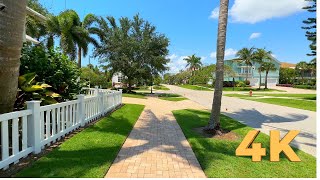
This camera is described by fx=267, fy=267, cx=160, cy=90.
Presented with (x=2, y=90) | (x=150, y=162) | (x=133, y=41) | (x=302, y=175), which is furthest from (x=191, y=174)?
(x=133, y=41)

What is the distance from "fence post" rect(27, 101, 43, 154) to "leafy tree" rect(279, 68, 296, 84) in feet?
275

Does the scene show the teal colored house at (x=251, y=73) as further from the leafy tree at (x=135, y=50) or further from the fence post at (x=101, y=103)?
the fence post at (x=101, y=103)

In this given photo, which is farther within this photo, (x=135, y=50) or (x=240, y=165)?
(x=135, y=50)

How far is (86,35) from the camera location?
98.7ft

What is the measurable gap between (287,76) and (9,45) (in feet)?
280

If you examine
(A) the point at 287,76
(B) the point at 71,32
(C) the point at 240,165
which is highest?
(B) the point at 71,32

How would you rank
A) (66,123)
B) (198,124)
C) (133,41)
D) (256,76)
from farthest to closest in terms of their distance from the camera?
(256,76)
(133,41)
(198,124)
(66,123)

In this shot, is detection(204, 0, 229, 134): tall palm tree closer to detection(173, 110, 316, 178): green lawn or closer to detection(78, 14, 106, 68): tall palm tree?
detection(173, 110, 316, 178): green lawn

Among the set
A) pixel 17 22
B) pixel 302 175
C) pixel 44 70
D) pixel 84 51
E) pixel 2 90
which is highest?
pixel 84 51

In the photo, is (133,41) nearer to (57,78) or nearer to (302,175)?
(57,78)

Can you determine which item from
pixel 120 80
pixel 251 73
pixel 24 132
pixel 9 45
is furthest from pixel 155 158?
pixel 251 73

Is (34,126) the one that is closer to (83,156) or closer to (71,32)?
(83,156)

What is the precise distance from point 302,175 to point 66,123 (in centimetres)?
541

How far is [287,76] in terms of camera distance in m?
79.4
